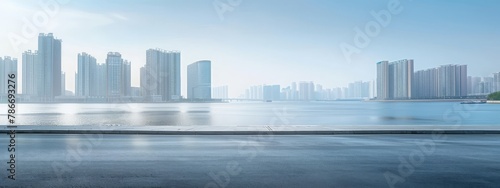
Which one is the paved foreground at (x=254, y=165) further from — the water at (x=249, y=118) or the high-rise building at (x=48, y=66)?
the high-rise building at (x=48, y=66)

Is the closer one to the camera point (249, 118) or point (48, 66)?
point (249, 118)

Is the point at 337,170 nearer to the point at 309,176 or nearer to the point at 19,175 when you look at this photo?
the point at 309,176

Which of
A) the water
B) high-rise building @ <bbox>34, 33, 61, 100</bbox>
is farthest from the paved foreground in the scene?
high-rise building @ <bbox>34, 33, 61, 100</bbox>

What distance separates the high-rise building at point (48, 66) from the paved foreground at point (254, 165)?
175m

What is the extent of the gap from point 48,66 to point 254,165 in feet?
664

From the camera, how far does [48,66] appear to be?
7126 inches

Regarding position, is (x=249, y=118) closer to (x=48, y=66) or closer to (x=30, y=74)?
(x=48, y=66)

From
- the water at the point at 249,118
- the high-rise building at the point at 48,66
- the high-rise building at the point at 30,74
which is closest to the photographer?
the water at the point at 249,118

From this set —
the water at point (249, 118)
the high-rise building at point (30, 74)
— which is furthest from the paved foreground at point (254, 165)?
the high-rise building at point (30, 74)

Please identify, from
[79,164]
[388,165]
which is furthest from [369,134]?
[79,164]

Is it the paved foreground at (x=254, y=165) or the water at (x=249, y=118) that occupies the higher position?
the paved foreground at (x=254, y=165)

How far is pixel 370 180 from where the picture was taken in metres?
7.18

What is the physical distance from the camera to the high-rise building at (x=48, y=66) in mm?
171375

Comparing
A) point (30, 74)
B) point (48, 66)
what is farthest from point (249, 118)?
point (30, 74)
